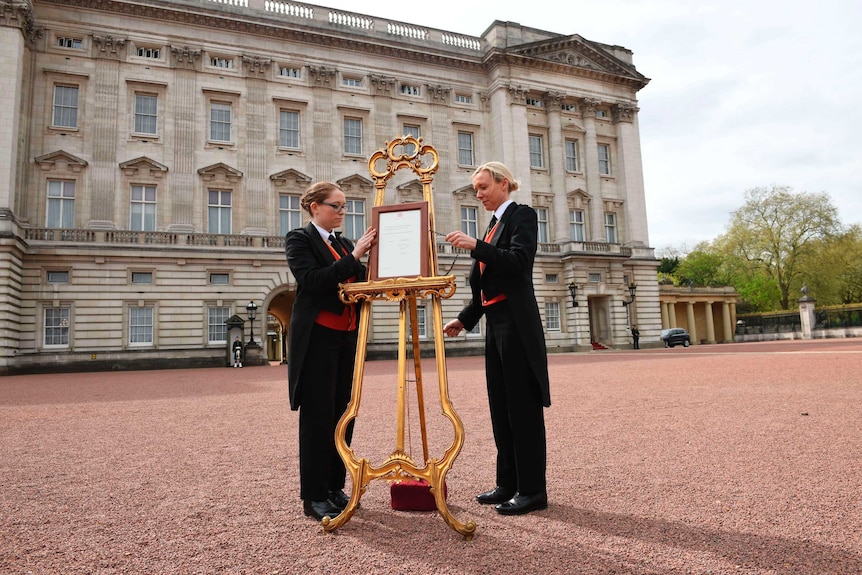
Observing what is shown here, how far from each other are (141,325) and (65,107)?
33.7 ft

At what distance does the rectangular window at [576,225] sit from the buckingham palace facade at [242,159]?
0.14 m

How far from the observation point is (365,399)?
10664mm

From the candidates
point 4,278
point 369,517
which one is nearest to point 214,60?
point 4,278

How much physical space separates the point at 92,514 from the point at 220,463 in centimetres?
158

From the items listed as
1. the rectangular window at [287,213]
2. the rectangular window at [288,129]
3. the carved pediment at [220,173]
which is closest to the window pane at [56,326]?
the carved pediment at [220,173]

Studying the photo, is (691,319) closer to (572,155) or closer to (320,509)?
(572,155)

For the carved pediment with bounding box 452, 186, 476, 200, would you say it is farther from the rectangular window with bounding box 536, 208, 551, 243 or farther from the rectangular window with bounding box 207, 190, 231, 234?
the rectangular window with bounding box 207, 190, 231, 234

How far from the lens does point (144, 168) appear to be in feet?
87.1

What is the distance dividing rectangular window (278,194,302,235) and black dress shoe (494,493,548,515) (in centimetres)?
2660

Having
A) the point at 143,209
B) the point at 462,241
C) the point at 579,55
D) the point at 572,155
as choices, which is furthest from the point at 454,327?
the point at 579,55

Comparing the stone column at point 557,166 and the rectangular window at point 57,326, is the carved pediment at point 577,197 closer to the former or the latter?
the stone column at point 557,166

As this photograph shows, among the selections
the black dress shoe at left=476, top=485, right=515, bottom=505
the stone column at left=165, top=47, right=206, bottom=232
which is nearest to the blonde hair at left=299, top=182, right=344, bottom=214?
the black dress shoe at left=476, top=485, right=515, bottom=505

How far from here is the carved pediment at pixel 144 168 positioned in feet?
86.2

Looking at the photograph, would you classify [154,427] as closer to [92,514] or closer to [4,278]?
→ [92,514]
